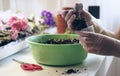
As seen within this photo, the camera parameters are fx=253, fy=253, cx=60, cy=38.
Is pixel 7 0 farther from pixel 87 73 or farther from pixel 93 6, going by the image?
pixel 87 73

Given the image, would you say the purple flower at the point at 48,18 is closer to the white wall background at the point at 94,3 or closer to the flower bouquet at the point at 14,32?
the flower bouquet at the point at 14,32

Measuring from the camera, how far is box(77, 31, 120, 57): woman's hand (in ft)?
2.64

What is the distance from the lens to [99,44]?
808 mm

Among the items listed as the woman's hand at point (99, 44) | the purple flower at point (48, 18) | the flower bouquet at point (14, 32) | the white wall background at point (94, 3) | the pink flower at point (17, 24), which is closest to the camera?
the woman's hand at point (99, 44)

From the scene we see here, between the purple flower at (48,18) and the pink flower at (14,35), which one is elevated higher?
the purple flower at (48,18)

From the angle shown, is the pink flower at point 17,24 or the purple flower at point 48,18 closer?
the pink flower at point 17,24

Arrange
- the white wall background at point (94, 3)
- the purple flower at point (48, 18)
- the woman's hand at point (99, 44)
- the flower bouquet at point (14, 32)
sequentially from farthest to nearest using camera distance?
1. the white wall background at point (94, 3)
2. the purple flower at point (48, 18)
3. the flower bouquet at point (14, 32)
4. the woman's hand at point (99, 44)

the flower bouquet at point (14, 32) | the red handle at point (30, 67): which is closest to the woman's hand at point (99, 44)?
the red handle at point (30, 67)

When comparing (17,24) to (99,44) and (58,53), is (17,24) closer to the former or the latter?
(58,53)

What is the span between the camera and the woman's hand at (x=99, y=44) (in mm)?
806

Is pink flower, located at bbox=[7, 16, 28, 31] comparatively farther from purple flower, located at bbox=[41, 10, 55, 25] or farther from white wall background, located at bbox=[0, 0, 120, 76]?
white wall background, located at bbox=[0, 0, 120, 76]

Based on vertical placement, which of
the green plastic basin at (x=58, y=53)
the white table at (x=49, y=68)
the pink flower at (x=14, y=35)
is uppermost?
the pink flower at (x=14, y=35)

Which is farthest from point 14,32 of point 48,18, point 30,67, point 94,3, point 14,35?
point 94,3

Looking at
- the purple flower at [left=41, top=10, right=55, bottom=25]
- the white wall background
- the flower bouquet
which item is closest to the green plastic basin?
the flower bouquet
